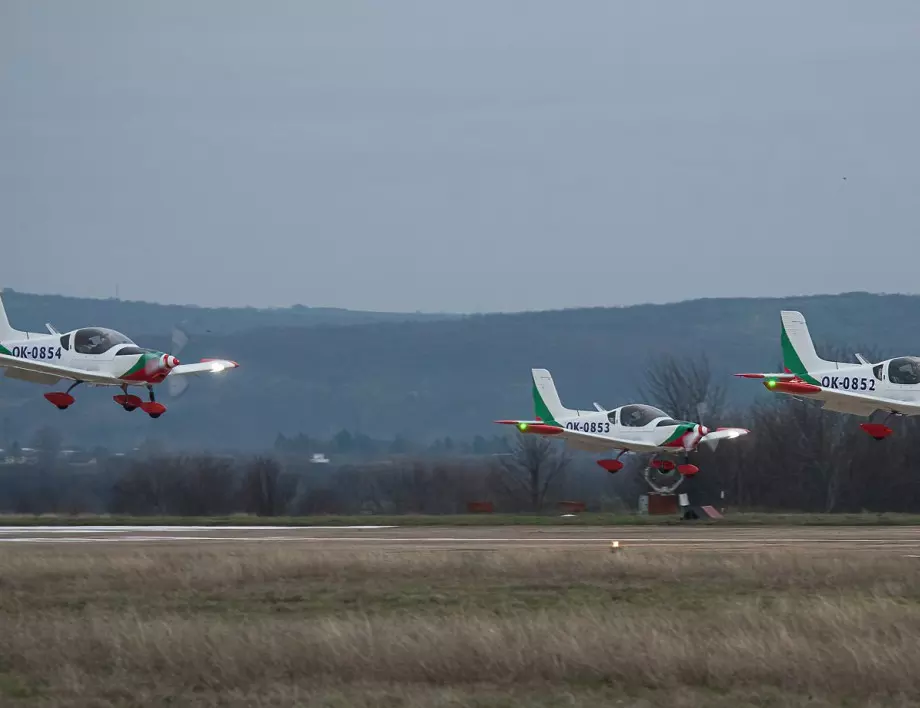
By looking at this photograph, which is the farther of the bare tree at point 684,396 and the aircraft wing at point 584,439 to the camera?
the bare tree at point 684,396

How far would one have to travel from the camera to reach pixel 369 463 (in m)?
94.8

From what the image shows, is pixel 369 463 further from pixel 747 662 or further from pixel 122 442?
pixel 747 662

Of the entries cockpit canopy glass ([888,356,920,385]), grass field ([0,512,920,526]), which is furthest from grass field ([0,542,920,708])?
cockpit canopy glass ([888,356,920,385])

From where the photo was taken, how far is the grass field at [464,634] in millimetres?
15352

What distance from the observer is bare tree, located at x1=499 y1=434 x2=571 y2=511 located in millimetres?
75062

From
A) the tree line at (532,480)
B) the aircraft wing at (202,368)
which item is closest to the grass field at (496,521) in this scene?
the aircraft wing at (202,368)

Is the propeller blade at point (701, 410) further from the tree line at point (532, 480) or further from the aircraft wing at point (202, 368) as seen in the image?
the aircraft wing at point (202, 368)

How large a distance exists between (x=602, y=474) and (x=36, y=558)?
65552mm

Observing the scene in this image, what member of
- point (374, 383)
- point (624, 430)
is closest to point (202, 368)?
point (624, 430)

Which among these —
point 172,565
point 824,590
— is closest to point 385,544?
point 172,565

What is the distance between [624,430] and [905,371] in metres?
12.0

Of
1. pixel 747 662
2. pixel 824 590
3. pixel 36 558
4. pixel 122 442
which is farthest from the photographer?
pixel 122 442

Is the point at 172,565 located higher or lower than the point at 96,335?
lower

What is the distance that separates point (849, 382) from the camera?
48.9 m
